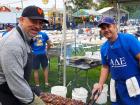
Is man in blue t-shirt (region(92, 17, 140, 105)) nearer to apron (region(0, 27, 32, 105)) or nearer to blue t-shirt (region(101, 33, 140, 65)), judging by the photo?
blue t-shirt (region(101, 33, 140, 65))

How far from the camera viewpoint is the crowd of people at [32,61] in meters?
2.80

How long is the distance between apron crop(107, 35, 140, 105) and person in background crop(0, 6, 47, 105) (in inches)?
60.0

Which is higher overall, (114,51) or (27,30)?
(27,30)

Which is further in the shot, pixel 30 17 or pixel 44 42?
pixel 44 42

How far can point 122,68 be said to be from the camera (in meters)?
4.32

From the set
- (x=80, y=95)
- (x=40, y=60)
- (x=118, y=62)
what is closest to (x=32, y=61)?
(x=118, y=62)

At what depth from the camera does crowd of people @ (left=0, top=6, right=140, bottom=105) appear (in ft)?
9.20

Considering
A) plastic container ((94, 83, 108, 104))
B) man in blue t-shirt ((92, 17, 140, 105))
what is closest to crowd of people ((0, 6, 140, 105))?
man in blue t-shirt ((92, 17, 140, 105))

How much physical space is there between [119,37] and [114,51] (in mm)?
178

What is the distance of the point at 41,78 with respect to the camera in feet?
34.4

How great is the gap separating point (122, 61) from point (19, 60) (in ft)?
5.87

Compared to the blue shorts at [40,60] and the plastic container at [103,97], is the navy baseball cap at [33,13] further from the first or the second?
the blue shorts at [40,60]

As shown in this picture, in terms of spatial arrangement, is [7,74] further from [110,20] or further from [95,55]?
[95,55]

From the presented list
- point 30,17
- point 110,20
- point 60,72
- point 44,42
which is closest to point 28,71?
point 30,17
